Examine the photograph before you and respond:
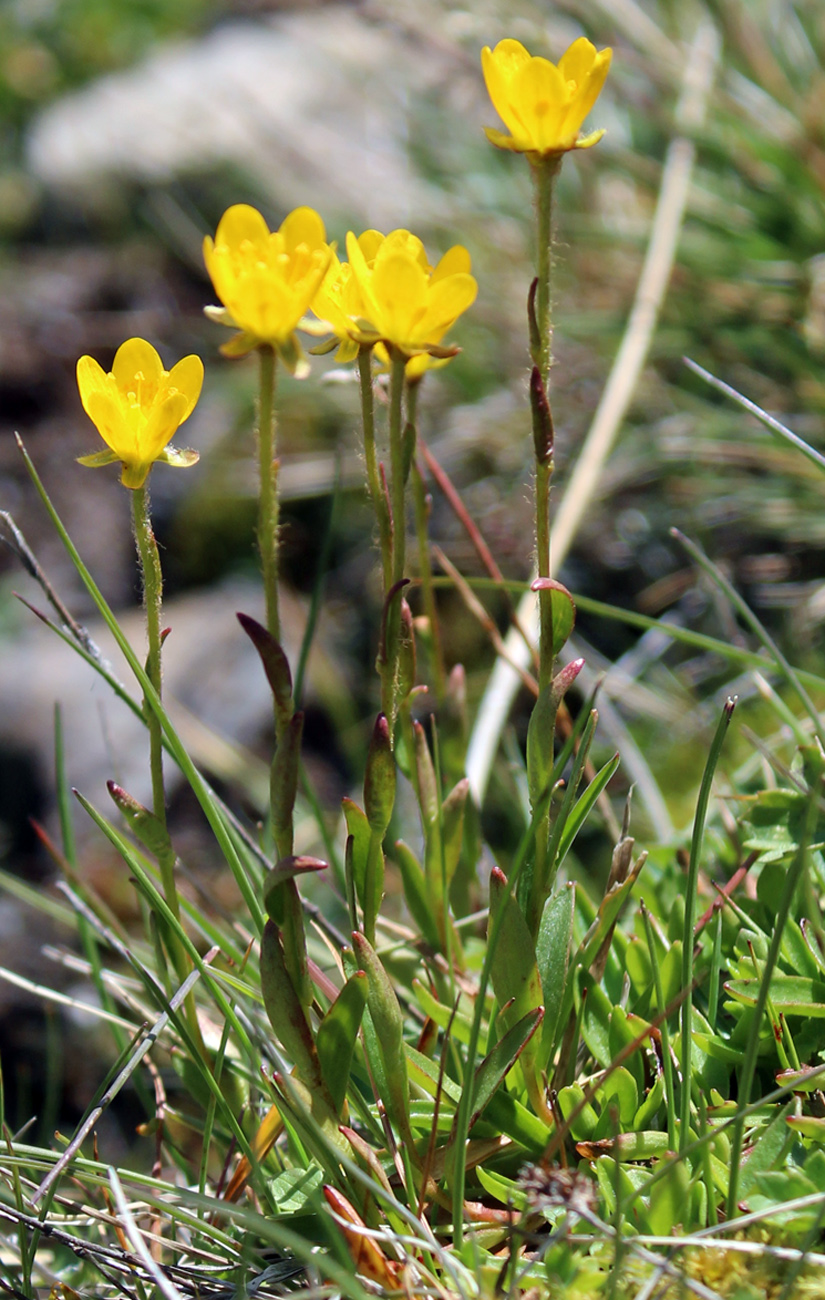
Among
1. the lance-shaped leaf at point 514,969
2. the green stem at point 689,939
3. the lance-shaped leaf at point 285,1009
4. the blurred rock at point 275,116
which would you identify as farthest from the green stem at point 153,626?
the blurred rock at point 275,116

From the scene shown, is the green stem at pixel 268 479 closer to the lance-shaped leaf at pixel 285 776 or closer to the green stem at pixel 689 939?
the lance-shaped leaf at pixel 285 776

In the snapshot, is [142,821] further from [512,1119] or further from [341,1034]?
[512,1119]

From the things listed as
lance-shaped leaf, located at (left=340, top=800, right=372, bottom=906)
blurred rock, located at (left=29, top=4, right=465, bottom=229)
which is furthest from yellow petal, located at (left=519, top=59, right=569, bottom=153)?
blurred rock, located at (left=29, top=4, right=465, bottom=229)

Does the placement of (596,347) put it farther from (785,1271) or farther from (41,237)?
(41,237)

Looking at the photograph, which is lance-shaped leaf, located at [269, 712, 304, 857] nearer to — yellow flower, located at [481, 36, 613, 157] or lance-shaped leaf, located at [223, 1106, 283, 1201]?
lance-shaped leaf, located at [223, 1106, 283, 1201]

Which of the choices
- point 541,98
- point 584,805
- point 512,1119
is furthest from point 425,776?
point 541,98

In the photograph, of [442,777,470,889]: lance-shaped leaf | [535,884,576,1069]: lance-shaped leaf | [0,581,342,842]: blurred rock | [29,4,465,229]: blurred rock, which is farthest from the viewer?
[29,4,465,229]: blurred rock

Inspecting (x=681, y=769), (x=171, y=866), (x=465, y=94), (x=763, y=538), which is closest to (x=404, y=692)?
(x=171, y=866)
